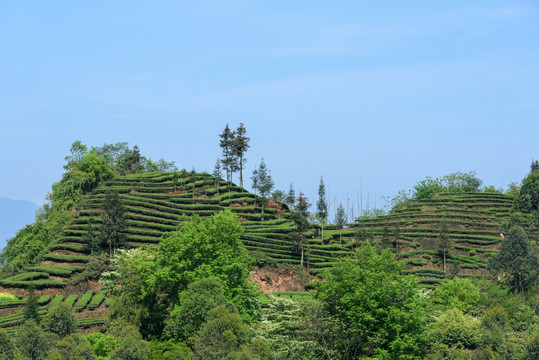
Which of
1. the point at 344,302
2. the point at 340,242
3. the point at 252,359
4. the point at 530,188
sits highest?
the point at 530,188

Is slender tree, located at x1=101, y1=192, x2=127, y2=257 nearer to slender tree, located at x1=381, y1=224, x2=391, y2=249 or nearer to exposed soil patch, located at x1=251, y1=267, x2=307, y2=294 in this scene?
exposed soil patch, located at x1=251, y1=267, x2=307, y2=294

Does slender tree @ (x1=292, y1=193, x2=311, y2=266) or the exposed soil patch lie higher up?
slender tree @ (x1=292, y1=193, x2=311, y2=266)

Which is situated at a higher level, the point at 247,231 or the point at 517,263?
the point at 247,231

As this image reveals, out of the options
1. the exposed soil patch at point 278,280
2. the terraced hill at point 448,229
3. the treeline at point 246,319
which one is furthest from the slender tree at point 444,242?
the treeline at point 246,319

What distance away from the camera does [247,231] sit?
97500 millimetres

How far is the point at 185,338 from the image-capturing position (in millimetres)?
51312

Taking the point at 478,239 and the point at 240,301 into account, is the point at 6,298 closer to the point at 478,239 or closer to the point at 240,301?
the point at 240,301

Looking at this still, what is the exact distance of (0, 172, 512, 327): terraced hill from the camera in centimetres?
7806

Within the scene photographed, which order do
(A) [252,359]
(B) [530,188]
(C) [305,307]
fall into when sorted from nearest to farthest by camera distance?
(A) [252,359]
(C) [305,307]
(B) [530,188]

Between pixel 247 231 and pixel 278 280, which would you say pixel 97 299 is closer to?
pixel 278 280

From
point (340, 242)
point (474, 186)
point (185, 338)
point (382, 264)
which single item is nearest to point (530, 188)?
point (340, 242)

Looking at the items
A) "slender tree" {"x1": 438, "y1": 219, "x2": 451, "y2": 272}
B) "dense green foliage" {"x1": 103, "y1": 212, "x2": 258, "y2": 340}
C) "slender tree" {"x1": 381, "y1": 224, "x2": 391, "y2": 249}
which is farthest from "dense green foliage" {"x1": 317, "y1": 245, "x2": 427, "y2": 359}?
"slender tree" {"x1": 438, "y1": 219, "x2": 451, "y2": 272}

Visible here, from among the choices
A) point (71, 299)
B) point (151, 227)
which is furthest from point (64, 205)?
point (71, 299)

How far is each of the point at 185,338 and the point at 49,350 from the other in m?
10.6
